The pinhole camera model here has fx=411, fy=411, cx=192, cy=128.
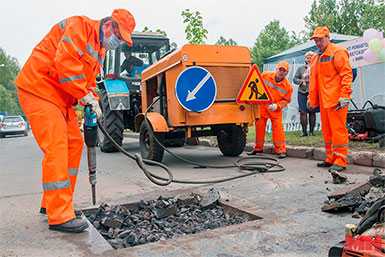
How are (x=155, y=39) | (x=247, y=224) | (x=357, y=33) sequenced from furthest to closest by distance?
(x=357, y=33) → (x=155, y=39) → (x=247, y=224)

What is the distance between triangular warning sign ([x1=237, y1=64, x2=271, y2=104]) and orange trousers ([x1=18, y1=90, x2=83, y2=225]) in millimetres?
3382

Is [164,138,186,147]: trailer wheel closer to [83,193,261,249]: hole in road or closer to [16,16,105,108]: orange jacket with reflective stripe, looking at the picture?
[83,193,261,249]: hole in road

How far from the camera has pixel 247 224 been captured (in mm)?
3090

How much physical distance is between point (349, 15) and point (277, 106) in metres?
36.1

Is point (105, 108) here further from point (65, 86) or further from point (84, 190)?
point (65, 86)

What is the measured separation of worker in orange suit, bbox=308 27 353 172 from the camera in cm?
518

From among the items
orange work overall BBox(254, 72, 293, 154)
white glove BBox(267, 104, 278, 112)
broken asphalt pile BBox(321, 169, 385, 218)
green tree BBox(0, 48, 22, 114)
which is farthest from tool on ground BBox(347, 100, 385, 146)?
green tree BBox(0, 48, 22, 114)

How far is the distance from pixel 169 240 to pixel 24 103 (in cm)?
158

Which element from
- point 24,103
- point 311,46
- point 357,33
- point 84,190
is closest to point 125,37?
point 24,103

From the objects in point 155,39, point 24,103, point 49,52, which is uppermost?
point 155,39

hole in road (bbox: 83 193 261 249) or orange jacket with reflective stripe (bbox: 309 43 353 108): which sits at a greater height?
orange jacket with reflective stripe (bbox: 309 43 353 108)

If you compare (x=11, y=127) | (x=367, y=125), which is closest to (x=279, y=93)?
(x=367, y=125)

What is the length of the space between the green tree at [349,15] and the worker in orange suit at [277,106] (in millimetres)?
32853

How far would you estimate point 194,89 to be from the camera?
228 inches
